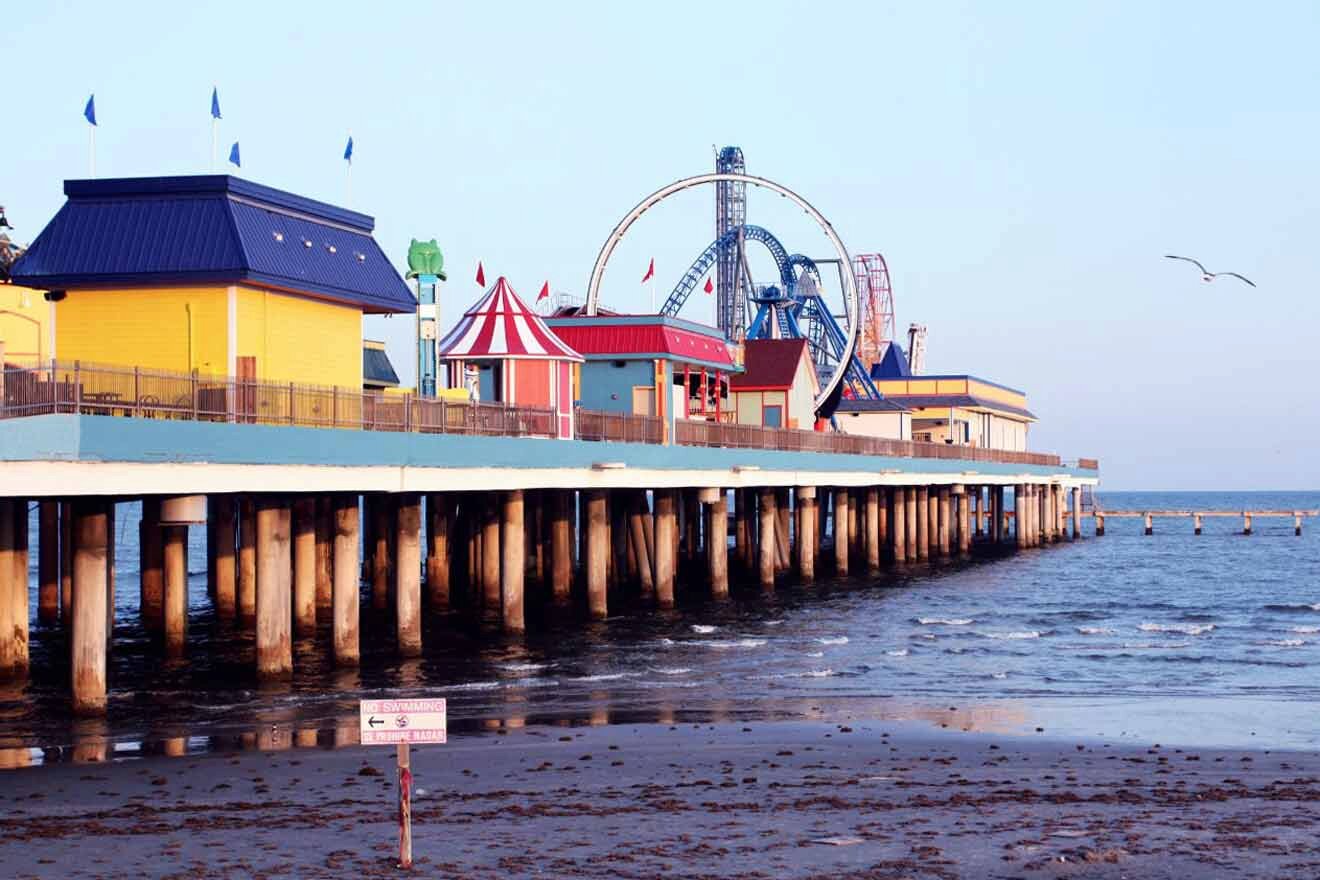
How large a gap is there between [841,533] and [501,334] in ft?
69.1

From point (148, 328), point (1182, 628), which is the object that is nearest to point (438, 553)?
point (148, 328)

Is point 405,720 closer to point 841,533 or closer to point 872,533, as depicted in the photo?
point 841,533

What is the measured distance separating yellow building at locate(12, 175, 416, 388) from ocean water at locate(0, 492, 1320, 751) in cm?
538

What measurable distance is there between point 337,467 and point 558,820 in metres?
12.5

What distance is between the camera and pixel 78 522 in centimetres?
2345

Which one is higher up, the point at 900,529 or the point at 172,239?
the point at 172,239

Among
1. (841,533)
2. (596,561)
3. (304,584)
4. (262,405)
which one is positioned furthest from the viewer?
(841,533)

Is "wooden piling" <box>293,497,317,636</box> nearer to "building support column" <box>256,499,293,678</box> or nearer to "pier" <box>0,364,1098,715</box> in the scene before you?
"pier" <box>0,364,1098,715</box>

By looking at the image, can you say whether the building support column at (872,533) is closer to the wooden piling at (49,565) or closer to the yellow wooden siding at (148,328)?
the wooden piling at (49,565)

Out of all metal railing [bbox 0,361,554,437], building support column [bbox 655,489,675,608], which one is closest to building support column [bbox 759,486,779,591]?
building support column [bbox 655,489,675,608]

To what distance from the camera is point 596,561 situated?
131 feet

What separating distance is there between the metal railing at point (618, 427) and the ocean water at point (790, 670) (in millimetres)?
4146

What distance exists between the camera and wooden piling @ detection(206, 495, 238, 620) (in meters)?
38.9

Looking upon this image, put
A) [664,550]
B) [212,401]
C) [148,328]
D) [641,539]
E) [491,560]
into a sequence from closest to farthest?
[212,401]
[148,328]
[491,560]
[664,550]
[641,539]
